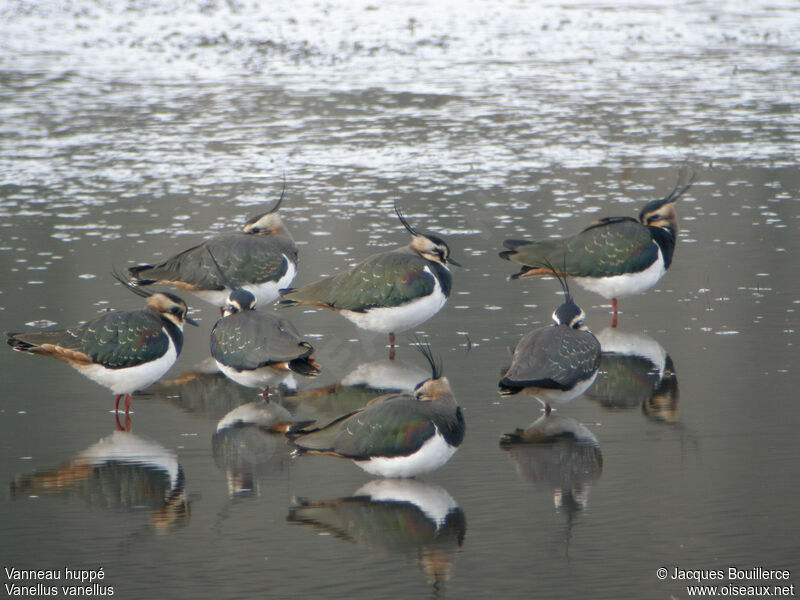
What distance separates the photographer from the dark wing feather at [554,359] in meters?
7.68

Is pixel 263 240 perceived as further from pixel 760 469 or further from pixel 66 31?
pixel 66 31

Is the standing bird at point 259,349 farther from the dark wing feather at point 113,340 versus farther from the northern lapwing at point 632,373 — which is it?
the northern lapwing at point 632,373

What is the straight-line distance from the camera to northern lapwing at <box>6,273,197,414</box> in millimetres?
8062

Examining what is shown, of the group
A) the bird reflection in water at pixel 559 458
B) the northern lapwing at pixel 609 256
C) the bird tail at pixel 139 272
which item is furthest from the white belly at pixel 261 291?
the bird reflection in water at pixel 559 458

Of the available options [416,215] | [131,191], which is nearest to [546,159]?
[416,215]

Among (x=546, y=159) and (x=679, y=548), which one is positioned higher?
(x=679, y=548)

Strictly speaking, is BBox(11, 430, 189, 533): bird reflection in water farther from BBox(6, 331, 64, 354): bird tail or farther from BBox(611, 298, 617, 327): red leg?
BBox(611, 298, 617, 327): red leg

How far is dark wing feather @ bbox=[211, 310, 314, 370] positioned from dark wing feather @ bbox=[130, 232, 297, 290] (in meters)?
1.78

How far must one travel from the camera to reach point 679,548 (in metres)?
6.21

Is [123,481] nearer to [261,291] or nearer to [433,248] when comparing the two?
[261,291]

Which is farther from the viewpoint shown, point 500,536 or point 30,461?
point 30,461

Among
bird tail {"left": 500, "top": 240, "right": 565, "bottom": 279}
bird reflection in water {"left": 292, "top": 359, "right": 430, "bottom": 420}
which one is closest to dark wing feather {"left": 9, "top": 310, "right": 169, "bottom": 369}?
bird reflection in water {"left": 292, "top": 359, "right": 430, "bottom": 420}

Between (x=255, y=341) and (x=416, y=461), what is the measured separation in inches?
72.6

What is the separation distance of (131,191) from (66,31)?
15.5 m
